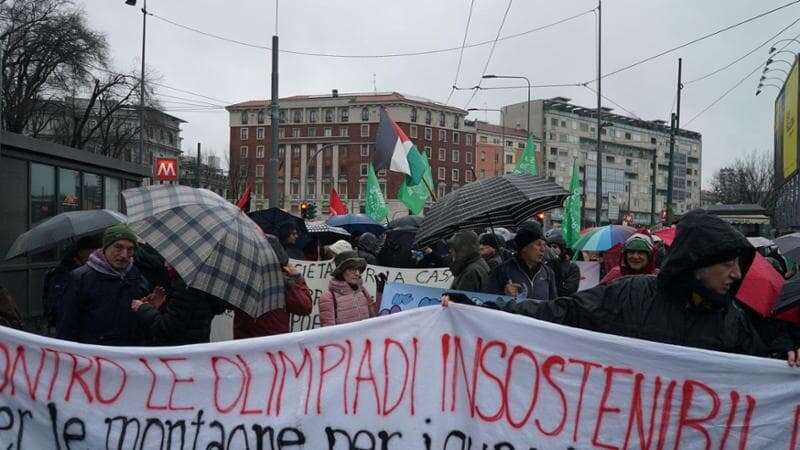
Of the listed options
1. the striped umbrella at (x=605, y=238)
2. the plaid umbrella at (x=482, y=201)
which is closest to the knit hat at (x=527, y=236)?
the plaid umbrella at (x=482, y=201)

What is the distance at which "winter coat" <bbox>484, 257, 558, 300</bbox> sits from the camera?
5.44 metres

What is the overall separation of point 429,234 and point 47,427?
259 cm

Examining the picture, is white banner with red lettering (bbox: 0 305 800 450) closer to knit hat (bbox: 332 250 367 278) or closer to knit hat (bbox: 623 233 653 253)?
knit hat (bbox: 332 250 367 278)

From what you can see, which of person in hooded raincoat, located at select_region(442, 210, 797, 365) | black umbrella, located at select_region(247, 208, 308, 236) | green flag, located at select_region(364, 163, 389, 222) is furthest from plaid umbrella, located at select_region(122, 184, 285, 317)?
green flag, located at select_region(364, 163, 389, 222)

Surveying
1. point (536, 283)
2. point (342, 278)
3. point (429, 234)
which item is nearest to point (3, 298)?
point (342, 278)

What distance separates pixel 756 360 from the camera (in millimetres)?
3057

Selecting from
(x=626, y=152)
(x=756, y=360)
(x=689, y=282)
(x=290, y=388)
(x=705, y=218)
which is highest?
(x=626, y=152)

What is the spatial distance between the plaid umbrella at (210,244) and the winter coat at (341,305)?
1422 millimetres

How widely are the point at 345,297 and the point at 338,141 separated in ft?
316

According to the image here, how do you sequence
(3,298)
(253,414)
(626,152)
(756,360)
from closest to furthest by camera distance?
1. (756,360)
2. (253,414)
3. (3,298)
4. (626,152)

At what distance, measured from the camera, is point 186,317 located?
12.1ft

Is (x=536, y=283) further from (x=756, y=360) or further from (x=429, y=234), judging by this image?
(x=756, y=360)

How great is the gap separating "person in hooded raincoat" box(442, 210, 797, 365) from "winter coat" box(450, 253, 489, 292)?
6.78ft

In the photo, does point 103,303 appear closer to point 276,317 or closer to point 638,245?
point 276,317
